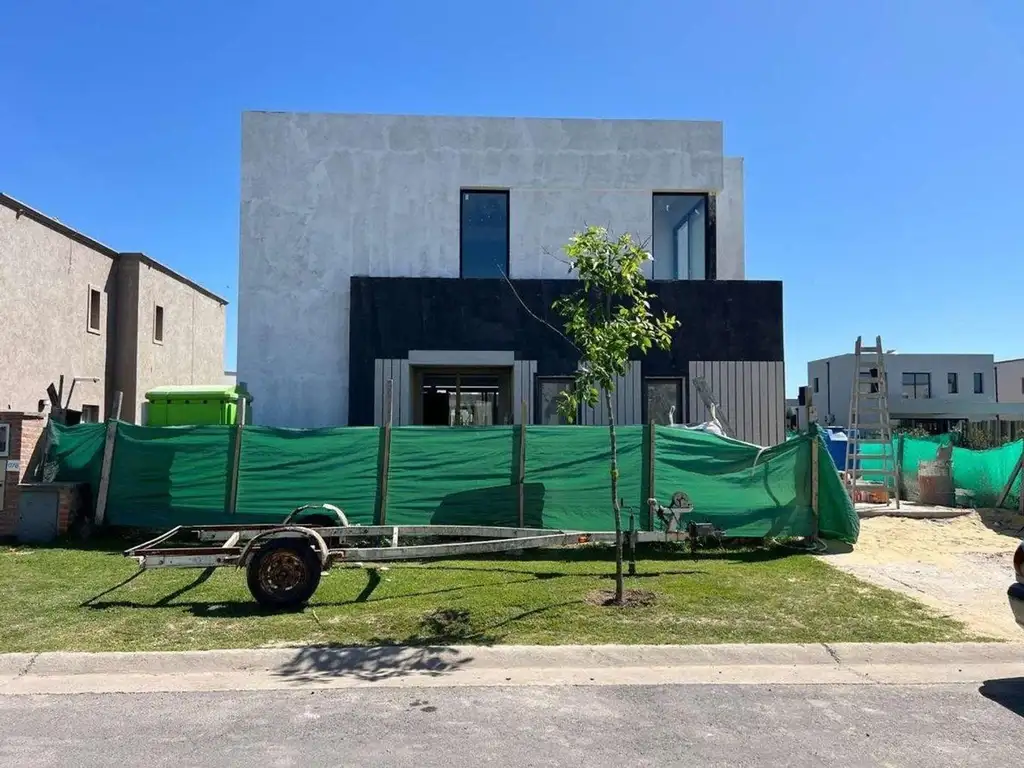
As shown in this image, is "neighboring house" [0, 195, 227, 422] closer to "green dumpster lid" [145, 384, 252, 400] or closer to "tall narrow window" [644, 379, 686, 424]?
"green dumpster lid" [145, 384, 252, 400]

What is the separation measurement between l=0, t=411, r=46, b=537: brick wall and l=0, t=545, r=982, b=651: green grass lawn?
4.24ft

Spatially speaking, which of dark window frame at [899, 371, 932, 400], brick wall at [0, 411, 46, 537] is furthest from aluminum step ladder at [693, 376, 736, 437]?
dark window frame at [899, 371, 932, 400]

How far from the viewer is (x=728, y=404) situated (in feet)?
46.9

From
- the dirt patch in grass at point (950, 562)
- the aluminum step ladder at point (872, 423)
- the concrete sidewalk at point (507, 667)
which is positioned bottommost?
the concrete sidewalk at point (507, 667)

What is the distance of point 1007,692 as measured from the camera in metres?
5.49

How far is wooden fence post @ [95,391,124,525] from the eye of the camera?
427 inches

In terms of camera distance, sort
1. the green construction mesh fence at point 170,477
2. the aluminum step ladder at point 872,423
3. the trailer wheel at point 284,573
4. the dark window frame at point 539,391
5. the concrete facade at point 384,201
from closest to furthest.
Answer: the trailer wheel at point 284,573 → the green construction mesh fence at point 170,477 → the dark window frame at point 539,391 → the concrete facade at point 384,201 → the aluminum step ladder at point 872,423

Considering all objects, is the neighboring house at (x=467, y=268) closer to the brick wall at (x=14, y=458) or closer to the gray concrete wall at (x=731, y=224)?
the gray concrete wall at (x=731, y=224)

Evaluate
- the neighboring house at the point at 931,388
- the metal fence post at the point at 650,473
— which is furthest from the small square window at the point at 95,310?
the neighboring house at the point at 931,388

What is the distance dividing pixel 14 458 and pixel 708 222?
12.2 meters

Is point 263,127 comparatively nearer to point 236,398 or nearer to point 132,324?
point 236,398

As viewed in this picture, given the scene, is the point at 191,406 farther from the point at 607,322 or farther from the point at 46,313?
the point at 607,322

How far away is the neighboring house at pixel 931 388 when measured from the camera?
186 feet

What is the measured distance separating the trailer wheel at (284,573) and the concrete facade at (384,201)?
7181 millimetres
